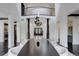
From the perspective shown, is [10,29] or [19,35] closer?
[10,29]

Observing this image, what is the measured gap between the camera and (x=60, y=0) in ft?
2.76

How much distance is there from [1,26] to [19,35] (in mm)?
1849

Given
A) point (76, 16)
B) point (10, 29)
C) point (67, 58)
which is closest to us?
point (67, 58)

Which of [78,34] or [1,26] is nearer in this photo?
[78,34]

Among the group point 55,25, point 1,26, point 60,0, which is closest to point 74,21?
point 55,25

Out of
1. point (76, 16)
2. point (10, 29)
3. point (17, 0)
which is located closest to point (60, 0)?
point (17, 0)

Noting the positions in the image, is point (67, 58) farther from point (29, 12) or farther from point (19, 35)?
point (29, 12)

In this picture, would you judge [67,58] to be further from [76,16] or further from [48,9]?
[48,9]

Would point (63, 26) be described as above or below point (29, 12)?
below

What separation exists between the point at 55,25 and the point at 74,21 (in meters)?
2.91

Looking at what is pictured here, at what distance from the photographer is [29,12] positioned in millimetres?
11367

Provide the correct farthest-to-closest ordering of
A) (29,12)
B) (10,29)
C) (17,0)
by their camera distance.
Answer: (29,12), (10,29), (17,0)

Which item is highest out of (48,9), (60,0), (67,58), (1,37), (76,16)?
(48,9)

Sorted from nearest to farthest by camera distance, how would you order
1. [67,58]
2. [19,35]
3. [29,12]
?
[67,58]
[19,35]
[29,12]
